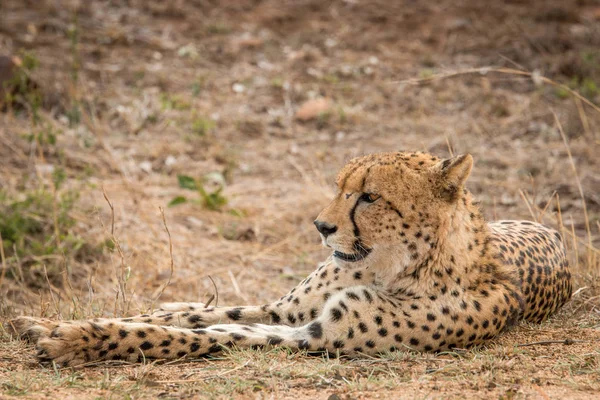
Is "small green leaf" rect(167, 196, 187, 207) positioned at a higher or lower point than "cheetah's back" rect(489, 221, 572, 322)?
lower

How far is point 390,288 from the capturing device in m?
3.10

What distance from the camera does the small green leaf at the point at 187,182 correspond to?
245 inches

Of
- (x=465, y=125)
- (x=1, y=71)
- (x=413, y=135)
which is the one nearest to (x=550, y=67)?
(x=465, y=125)

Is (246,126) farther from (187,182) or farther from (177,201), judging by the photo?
(177,201)

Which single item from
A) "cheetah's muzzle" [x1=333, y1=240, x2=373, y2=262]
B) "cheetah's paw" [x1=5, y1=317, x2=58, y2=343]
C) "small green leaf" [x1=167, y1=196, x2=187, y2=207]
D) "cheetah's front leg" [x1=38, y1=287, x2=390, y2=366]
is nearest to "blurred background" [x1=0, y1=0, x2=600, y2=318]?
"small green leaf" [x1=167, y1=196, x2=187, y2=207]

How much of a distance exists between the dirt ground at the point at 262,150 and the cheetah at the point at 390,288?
9cm

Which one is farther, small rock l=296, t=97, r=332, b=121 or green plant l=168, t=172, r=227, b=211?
small rock l=296, t=97, r=332, b=121

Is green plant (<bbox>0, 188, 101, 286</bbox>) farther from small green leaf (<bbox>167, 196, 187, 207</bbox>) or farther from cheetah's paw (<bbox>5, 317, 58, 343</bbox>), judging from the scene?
cheetah's paw (<bbox>5, 317, 58, 343</bbox>)

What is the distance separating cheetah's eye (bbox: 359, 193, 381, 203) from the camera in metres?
3.07

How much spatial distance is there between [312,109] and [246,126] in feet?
2.37

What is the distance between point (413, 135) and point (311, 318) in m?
4.80

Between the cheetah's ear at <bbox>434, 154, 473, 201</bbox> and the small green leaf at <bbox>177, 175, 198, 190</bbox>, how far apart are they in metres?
3.42

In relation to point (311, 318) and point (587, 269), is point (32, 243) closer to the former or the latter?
point (311, 318)

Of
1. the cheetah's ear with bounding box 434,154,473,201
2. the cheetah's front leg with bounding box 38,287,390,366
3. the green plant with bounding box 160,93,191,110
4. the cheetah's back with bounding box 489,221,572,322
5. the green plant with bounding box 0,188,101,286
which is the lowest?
the green plant with bounding box 0,188,101,286
